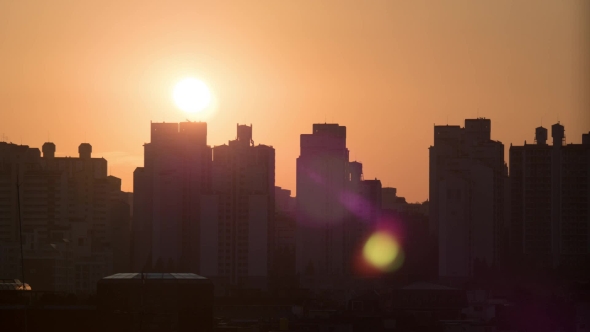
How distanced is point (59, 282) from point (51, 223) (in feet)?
29.4

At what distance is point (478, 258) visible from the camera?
7100 centimetres

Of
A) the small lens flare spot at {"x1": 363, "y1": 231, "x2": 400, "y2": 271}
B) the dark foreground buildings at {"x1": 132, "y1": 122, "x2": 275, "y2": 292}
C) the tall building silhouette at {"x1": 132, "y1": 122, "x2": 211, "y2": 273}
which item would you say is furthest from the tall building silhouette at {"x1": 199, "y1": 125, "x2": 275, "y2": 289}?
the small lens flare spot at {"x1": 363, "y1": 231, "x2": 400, "y2": 271}

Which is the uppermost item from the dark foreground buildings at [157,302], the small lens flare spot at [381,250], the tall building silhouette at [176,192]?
the tall building silhouette at [176,192]

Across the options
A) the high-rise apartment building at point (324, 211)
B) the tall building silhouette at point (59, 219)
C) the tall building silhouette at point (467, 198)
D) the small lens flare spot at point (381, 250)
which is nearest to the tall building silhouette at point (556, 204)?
the tall building silhouette at point (467, 198)

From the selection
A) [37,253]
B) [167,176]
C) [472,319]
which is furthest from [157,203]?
[472,319]

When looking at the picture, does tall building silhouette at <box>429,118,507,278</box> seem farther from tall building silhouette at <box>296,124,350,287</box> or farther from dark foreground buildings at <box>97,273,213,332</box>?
dark foreground buildings at <box>97,273,213,332</box>

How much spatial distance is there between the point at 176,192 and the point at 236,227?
10.4 ft

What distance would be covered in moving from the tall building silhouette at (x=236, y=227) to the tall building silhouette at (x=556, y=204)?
42.3ft

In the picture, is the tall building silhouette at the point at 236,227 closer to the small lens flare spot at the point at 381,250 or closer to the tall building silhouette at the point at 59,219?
the tall building silhouette at the point at 59,219

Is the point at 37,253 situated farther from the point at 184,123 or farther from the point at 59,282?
the point at 184,123

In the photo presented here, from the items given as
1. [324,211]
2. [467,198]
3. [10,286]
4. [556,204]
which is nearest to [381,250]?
[324,211]

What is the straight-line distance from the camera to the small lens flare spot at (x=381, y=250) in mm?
77562

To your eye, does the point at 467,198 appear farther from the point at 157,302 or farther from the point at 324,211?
the point at 157,302

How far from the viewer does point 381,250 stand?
79.2 m
